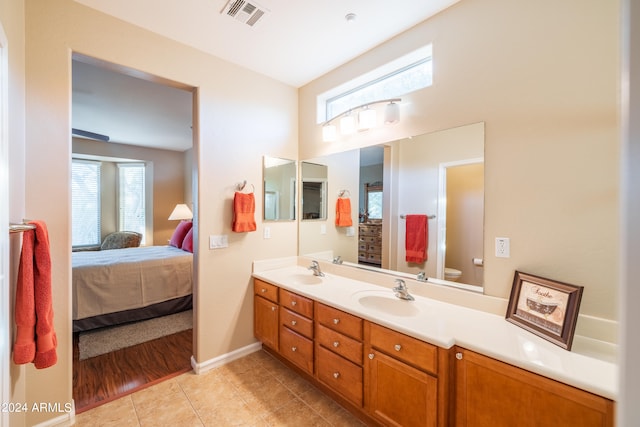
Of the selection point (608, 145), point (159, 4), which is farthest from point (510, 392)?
point (159, 4)

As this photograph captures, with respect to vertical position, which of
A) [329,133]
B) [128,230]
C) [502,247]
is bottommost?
[128,230]

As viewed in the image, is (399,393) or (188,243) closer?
(399,393)

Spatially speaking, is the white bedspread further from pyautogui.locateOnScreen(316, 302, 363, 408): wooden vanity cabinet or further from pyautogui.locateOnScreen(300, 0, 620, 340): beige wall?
pyautogui.locateOnScreen(300, 0, 620, 340): beige wall

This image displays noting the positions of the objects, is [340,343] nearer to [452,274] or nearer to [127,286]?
[452,274]

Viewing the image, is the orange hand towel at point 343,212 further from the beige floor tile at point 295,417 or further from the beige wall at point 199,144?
the beige floor tile at point 295,417

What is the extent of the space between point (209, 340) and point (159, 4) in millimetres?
2513

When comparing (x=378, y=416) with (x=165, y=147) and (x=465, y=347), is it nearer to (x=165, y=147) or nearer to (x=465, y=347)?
(x=465, y=347)

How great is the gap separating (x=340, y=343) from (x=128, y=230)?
219 inches

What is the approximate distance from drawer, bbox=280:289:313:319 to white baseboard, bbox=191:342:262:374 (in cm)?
72

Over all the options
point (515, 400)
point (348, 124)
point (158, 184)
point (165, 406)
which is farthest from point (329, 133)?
point (158, 184)

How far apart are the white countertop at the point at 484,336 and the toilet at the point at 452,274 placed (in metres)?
0.17

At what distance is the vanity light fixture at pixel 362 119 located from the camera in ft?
6.57

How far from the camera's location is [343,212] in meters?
2.54

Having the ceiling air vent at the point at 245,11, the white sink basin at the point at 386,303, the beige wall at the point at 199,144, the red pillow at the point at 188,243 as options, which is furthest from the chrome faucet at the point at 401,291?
the red pillow at the point at 188,243
